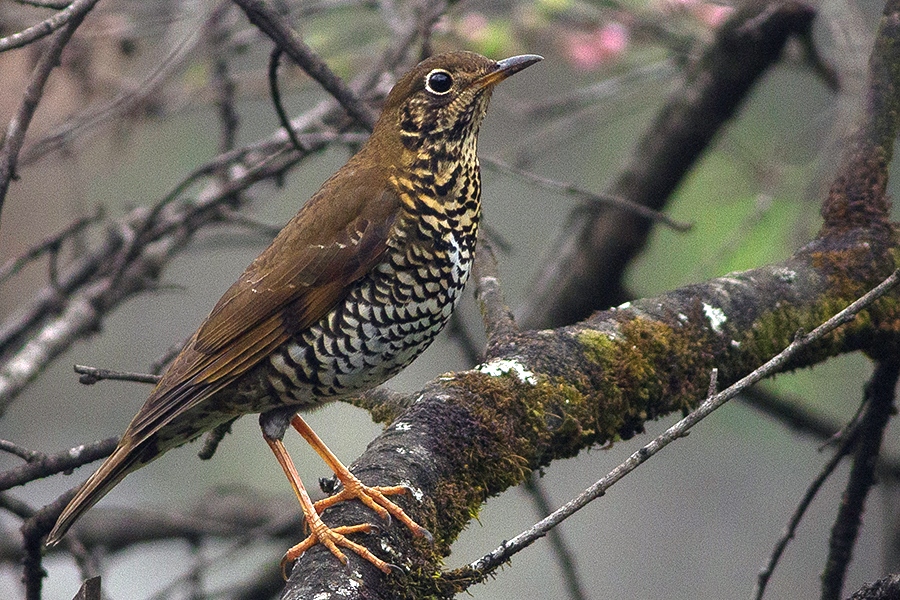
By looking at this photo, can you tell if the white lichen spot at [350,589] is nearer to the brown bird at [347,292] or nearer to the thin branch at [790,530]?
the brown bird at [347,292]

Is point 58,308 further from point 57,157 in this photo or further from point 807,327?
point 807,327

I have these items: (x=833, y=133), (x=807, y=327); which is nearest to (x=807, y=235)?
(x=833, y=133)

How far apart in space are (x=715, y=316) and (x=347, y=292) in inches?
44.7

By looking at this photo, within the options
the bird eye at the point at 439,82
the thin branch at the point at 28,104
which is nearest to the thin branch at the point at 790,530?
the bird eye at the point at 439,82

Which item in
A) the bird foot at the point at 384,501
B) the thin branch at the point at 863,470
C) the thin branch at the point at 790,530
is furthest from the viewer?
the thin branch at the point at 863,470

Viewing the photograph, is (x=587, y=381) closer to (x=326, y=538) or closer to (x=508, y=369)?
(x=508, y=369)

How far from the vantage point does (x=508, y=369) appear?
2854mm

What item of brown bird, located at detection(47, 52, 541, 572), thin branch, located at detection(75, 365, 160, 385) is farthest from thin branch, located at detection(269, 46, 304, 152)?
thin branch, located at detection(75, 365, 160, 385)

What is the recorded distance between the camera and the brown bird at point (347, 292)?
311 cm

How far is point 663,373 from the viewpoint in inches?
115

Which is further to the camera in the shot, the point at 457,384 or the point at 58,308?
the point at 58,308

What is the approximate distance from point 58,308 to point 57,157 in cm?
142

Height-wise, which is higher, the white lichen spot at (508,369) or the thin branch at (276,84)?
the thin branch at (276,84)

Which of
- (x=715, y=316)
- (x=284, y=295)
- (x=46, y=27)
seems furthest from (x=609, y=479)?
(x=46, y=27)
